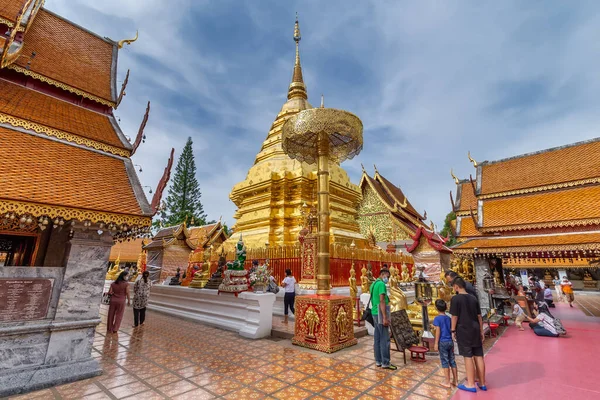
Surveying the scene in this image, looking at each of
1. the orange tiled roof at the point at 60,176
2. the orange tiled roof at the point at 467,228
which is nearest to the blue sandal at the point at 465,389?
the orange tiled roof at the point at 60,176

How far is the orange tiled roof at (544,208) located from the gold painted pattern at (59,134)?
35.5 feet

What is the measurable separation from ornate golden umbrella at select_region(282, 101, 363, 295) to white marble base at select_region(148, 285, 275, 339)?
1420 mm

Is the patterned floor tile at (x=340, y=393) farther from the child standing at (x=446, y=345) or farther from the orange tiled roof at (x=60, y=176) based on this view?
the orange tiled roof at (x=60, y=176)

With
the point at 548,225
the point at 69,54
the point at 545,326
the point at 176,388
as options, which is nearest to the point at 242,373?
the point at 176,388

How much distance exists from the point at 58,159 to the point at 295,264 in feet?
19.1

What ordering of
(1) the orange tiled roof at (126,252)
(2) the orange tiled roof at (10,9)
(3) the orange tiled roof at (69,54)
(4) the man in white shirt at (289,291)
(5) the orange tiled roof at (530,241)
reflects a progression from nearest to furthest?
(2) the orange tiled roof at (10,9) → (3) the orange tiled roof at (69,54) → (4) the man in white shirt at (289,291) → (5) the orange tiled roof at (530,241) → (1) the orange tiled roof at (126,252)

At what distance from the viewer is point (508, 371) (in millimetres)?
4051

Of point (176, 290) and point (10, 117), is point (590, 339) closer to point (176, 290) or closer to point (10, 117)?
point (176, 290)

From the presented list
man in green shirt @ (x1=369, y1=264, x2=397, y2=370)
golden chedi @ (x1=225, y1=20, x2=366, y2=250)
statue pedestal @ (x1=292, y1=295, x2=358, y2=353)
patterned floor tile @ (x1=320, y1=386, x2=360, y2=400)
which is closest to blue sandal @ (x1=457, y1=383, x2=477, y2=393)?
man in green shirt @ (x1=369, y1=264, x2=397, y2=370)

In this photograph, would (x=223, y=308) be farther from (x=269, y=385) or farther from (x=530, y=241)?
(x=530, y=241)

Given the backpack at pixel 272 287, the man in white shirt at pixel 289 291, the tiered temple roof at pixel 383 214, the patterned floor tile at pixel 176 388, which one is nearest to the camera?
the patterned floor tile at pixel 176 388

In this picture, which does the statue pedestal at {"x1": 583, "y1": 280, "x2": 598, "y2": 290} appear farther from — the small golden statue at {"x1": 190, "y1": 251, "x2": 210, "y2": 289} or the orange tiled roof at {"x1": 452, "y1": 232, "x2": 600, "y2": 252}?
the small golden statue at {"x1": 190, "y1": 251, "x2": 210, "y2": 289}

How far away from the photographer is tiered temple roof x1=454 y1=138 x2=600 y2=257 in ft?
27.5

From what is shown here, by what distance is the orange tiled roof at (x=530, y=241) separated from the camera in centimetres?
793
